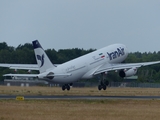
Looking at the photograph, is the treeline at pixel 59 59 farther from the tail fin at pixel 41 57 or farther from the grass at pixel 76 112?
the grass at pixel 76 112

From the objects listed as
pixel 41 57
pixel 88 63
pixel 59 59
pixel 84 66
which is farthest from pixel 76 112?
pixel 59 59

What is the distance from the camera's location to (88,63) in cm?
7294

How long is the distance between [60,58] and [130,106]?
74.6 metres

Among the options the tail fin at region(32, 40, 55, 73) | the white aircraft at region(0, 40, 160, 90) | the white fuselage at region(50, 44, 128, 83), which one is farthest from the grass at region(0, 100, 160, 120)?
the white fuselage at region(50, 44, 128, 83)

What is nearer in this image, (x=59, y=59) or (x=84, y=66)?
(x=84, y=66)

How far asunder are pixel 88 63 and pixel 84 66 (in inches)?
42.8

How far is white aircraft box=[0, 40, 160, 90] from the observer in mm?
66438

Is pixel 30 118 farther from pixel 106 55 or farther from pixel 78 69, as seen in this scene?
pixel 106 55

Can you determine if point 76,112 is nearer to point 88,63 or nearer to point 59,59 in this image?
point 88,63

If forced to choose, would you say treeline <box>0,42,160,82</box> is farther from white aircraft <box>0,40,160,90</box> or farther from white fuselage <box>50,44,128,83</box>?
white aircraft <box>0,40,160,90</box>

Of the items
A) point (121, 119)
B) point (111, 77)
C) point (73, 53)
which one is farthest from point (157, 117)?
Answer: point (73, 53)

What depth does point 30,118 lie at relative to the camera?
1341 inches

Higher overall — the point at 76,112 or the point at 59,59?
the point at 59,59

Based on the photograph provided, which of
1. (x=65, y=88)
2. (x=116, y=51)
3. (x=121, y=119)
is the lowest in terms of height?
(x=121, y=119)
